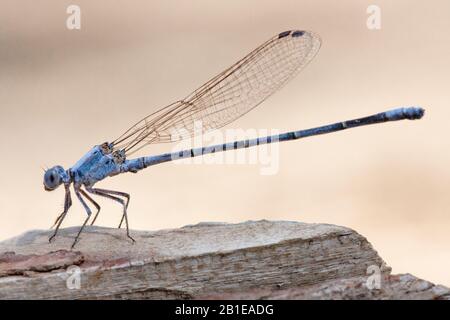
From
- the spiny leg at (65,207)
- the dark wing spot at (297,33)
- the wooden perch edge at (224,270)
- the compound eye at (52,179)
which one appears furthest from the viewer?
the dark wing spot at (297,33)

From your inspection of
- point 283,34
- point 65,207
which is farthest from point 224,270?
point 283,34

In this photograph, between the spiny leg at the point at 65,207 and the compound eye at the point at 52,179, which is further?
the compound eye at the point at 52,179

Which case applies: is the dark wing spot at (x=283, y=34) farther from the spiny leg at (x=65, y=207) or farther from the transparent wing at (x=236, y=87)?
the spiny leg at (x=65, y=207)

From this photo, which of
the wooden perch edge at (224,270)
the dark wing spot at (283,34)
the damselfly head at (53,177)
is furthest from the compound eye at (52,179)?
the dark wing spot at (283,34)

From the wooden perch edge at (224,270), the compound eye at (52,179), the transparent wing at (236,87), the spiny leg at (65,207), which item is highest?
the transparent wing at (236,87)

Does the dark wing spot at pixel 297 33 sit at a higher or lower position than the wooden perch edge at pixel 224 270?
higher

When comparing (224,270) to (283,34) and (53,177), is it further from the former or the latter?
(283,34)
